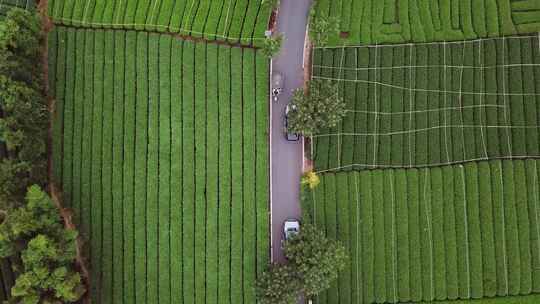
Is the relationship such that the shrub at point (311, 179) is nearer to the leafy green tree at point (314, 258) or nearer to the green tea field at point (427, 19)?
the leafy green tree at point (314, 258)

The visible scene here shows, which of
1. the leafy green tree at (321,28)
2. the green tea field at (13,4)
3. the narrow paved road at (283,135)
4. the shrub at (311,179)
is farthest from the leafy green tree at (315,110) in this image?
the green tea field at (13,4)

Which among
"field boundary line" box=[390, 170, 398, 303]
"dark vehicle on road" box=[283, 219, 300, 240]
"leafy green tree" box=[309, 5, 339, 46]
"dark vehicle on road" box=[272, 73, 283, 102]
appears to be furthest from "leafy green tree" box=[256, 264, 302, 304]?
"leafy green tree" box=[309, 5, 339, 46]

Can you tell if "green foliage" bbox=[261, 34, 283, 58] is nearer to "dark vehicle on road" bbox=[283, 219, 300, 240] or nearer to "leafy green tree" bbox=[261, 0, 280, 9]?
"leafy green tree" bbox=[261, 0, 280, 9]

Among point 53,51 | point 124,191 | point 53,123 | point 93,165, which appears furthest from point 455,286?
point 53,51

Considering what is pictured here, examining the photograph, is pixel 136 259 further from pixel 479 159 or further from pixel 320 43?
pixel 479 159

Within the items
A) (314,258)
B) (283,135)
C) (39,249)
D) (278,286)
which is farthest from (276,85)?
(39,249)

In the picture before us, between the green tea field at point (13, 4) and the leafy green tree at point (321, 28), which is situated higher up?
the green tea field at point (13, 4)

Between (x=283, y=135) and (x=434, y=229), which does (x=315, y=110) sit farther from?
(x=434, y=229)
